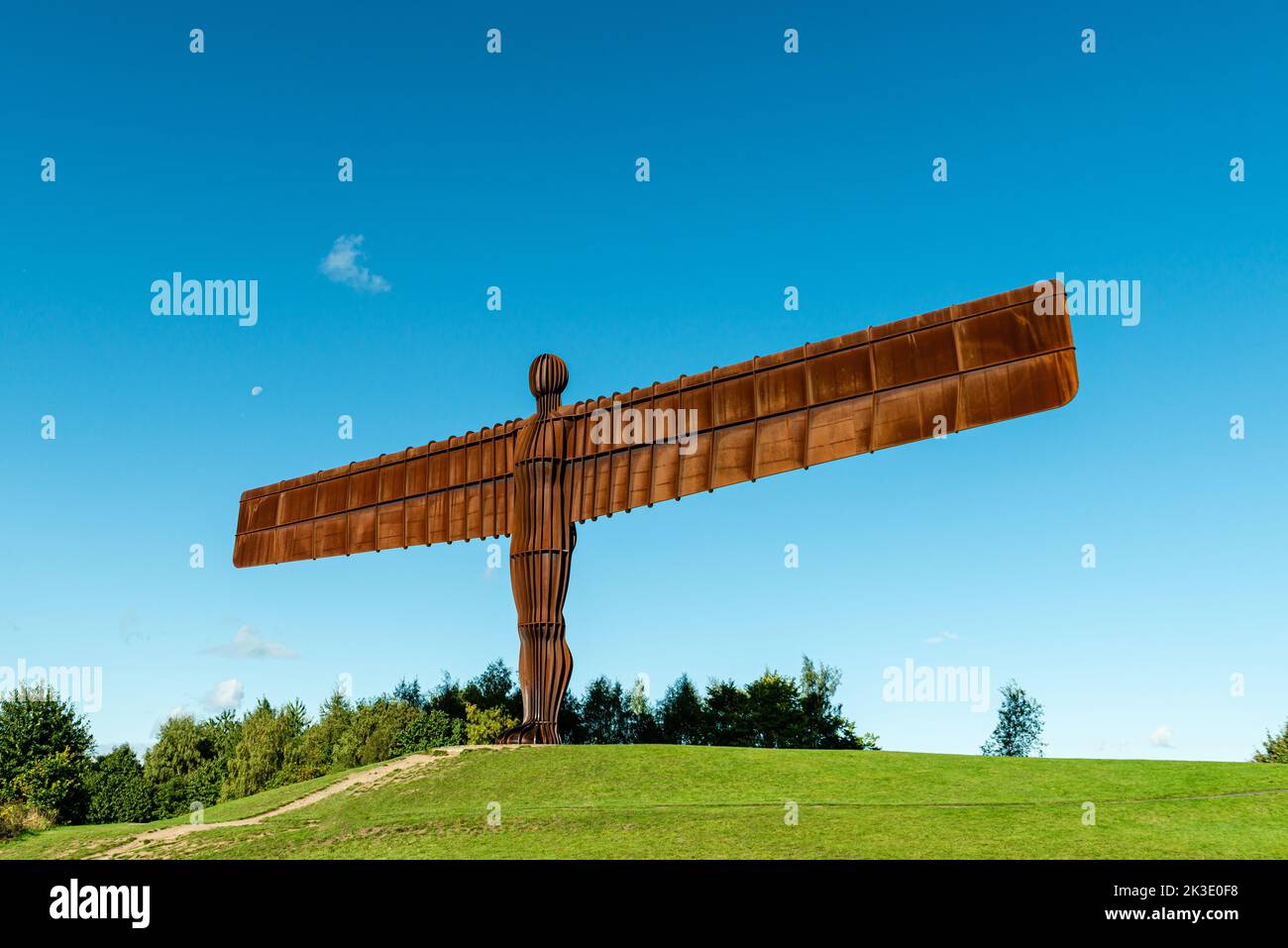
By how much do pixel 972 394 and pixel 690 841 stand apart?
27.6 feet

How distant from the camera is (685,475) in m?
19.7

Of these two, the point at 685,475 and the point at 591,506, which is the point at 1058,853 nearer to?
the point at 685,475

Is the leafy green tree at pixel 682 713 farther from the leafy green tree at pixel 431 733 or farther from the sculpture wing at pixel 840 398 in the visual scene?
the sculpture wing at pixel 840 398

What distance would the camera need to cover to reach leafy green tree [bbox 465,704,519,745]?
3650 centimetres

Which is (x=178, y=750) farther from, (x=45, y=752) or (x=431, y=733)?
(x=431, y=733)

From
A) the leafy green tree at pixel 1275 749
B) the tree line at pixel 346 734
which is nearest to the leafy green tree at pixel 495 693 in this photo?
the tree line at pixel 346 734

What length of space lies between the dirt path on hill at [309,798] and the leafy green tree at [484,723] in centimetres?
1474

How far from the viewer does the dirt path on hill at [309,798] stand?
1769 cm

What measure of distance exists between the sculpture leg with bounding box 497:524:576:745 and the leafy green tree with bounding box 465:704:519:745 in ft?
51.0

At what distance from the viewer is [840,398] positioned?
1783 cm

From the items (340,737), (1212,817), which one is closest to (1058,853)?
(1212,817)

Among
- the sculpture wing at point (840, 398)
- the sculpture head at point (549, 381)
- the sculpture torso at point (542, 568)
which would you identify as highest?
the sculpture head at point (549, 381)
